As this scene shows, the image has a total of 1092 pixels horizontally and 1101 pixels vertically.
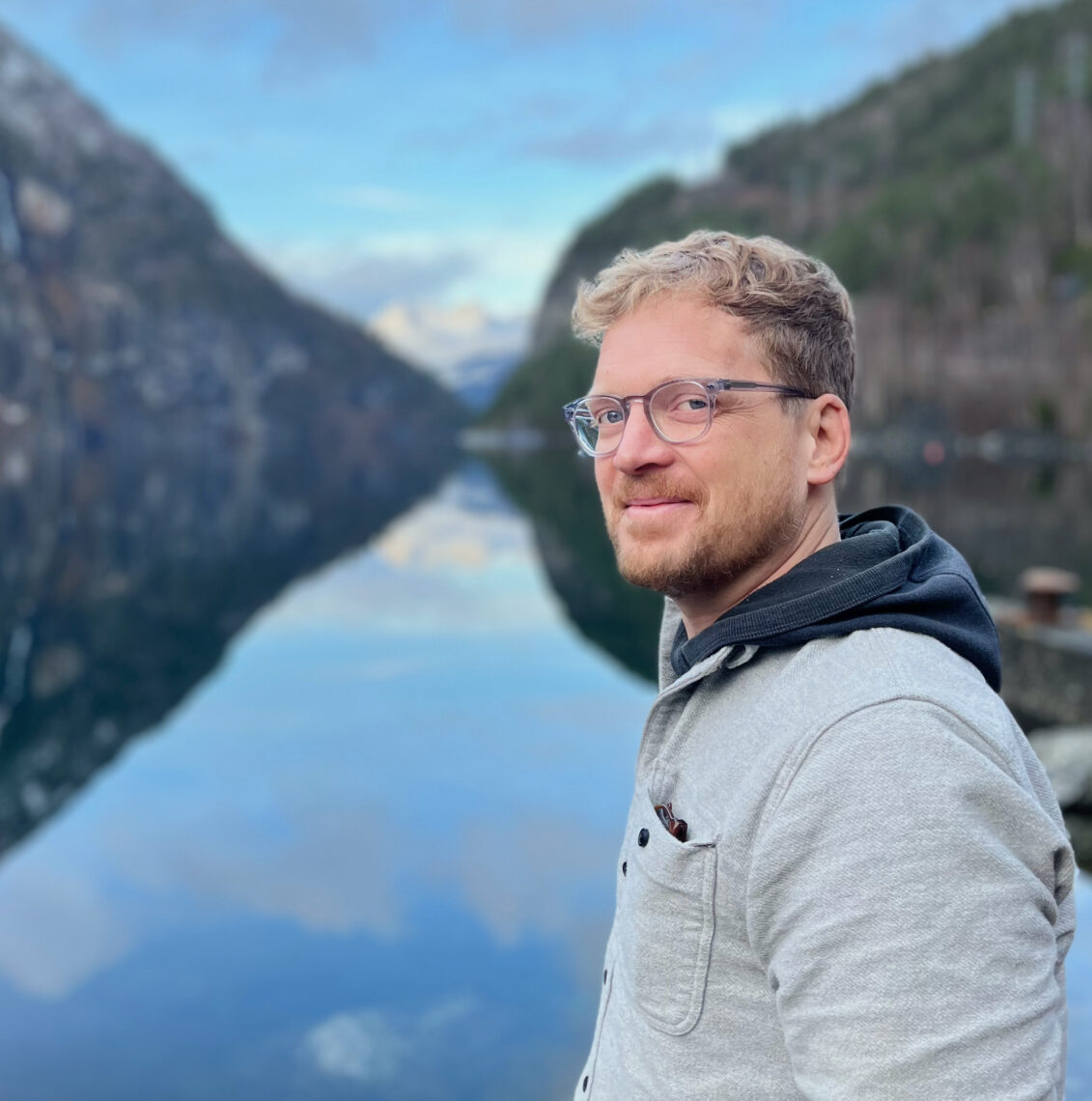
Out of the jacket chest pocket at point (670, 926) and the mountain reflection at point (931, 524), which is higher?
the jacket chest pocket at point (670, 926)

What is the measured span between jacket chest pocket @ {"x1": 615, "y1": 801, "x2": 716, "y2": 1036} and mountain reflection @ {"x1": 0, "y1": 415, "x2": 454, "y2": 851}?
1020 centimetres

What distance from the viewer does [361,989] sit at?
748cm

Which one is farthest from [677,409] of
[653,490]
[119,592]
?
[119,592]

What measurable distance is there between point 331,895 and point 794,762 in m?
8.22

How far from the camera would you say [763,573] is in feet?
6.28

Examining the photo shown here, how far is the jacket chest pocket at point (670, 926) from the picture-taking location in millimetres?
1637

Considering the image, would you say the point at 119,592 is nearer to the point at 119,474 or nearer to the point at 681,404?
the point at 681,404

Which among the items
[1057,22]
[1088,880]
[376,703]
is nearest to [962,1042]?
[1088,880]

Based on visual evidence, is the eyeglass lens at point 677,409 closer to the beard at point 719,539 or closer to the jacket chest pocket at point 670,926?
the beard at point 719,539

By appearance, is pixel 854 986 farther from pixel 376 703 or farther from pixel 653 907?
pixel 376 703

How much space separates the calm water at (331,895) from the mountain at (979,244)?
164 ft

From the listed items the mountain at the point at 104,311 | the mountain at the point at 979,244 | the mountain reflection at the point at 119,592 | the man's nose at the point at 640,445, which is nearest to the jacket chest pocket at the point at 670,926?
the man's nose at the point at 640,445

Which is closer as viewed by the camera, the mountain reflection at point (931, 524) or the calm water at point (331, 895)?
the calm water at point (331, 895)

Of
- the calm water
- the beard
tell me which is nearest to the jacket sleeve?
the beard
